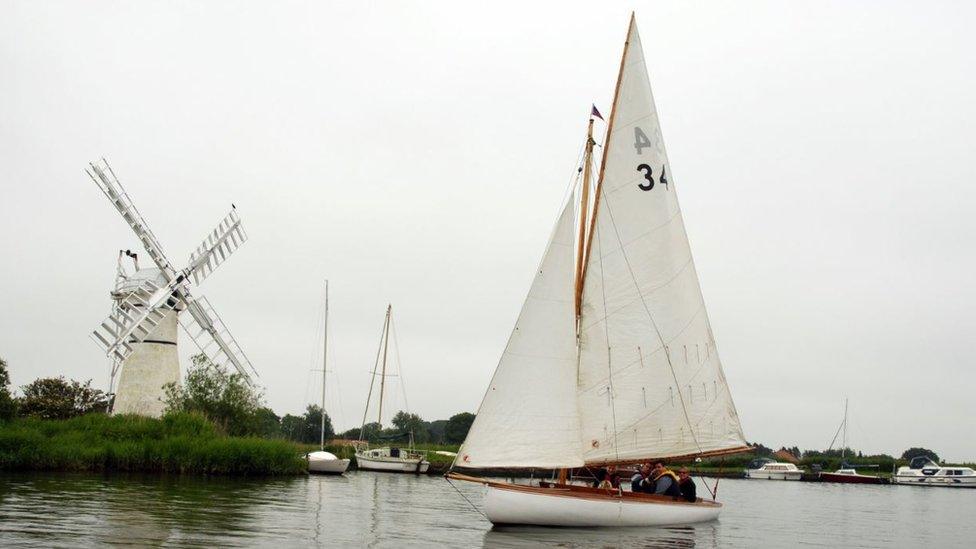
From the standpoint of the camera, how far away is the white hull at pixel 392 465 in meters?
79.3

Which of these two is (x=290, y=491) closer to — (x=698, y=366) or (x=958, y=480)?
(x=698, y=366)

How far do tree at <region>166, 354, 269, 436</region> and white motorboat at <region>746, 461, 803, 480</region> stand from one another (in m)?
76.1

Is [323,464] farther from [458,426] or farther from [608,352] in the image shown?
[458,426]

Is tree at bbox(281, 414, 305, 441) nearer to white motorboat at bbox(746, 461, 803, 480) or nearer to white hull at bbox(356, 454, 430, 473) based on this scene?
white hull at bbox(356, 454, 430, 473)

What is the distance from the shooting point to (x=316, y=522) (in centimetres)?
2722

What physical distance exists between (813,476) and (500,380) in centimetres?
9905

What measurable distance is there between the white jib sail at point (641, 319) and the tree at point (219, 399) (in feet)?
130

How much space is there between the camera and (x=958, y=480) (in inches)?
4003

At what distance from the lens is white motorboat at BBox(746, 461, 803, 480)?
113 metres

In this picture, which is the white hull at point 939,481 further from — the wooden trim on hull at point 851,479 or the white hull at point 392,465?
the white hull at point 392,465

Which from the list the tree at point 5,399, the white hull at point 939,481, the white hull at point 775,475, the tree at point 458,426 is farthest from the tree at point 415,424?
the tree at point 5,399

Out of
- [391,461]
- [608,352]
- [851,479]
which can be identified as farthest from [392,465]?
[851,479]

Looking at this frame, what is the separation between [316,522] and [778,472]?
328ft

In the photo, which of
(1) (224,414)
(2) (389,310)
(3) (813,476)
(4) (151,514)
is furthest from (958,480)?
(4) (151,514)
